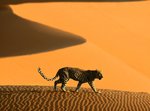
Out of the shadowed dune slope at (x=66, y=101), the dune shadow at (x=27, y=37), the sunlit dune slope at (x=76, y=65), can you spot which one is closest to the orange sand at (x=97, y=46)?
the sunlit dune slope at (x=76, y=65)

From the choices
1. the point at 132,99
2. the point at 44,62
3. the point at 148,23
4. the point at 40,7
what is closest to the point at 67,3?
the point at 40,7

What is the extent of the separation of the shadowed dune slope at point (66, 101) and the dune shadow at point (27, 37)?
35.2 ft

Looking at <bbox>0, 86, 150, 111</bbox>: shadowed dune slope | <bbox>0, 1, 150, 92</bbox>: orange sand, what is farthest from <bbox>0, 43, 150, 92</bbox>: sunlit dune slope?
<bbox>0, 86, 150, 111</bbox>: shadowed dune slope

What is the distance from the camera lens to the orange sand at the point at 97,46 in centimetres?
2216

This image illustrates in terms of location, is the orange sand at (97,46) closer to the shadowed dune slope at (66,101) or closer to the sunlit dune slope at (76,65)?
the sunlit dune slope at (76,65)

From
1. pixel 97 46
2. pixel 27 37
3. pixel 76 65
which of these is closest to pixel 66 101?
pixel 76 65

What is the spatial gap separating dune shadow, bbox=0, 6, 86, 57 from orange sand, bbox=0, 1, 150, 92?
1.59 feet

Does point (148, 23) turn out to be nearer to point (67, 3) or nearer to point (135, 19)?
point (135, 19)

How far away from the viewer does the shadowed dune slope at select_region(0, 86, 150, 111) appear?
12359mm

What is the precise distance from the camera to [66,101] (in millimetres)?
12898

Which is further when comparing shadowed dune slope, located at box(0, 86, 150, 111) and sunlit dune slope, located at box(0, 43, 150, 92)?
sunlit dune slope, located at box(0, 43, 150, 92)

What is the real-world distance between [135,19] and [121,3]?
5440 mm

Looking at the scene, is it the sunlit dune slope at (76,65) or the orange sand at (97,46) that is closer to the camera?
the sunlit dune slope at (76,65)

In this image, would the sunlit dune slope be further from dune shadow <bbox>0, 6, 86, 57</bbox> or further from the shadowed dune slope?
the shadowed dune slope
